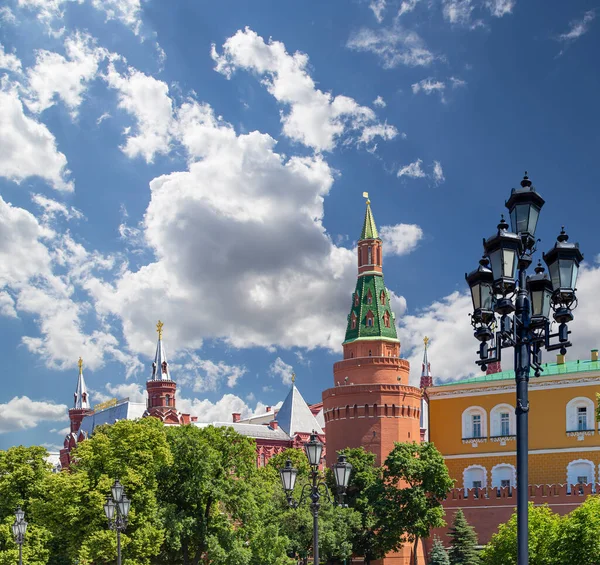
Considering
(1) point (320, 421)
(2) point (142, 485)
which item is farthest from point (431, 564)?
(1) point (320, 421)

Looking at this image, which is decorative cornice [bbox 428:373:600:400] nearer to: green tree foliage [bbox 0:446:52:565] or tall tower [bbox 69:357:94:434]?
green tree foliage [bbox 0:446:52:565]

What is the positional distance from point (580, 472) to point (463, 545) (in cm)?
890

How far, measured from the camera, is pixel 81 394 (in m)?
123

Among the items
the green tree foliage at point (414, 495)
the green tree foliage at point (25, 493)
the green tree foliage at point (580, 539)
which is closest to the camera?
the green tree foliage at point (580, 539)

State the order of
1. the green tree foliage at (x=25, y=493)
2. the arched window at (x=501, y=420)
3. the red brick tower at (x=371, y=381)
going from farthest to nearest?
the red brick tower at (x=371, y=381) → the arched window at (x=501, y=420) → the green tree foliage at (x=25, y=493)

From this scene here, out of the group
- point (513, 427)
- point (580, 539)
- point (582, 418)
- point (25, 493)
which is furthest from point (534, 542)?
point (25, 493)

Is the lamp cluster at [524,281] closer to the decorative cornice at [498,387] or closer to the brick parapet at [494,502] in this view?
the brick parapet at [494,502]

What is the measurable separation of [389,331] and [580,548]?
3121cm

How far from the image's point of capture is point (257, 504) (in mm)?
44281

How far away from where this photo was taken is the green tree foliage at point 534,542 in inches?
1506

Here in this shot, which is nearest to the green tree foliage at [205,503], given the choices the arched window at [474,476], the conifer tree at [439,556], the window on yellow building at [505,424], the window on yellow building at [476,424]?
the conifer tree at [439,556]

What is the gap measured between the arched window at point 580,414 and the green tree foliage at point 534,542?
14.1 m

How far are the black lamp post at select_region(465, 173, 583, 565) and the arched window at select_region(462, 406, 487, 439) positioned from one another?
46.6 meters

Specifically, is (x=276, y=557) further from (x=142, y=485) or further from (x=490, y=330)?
(x=490, y=330)
